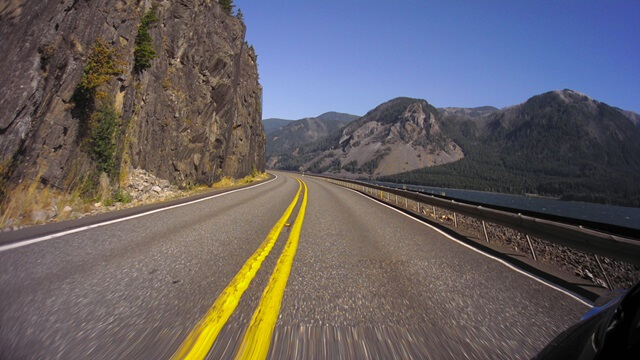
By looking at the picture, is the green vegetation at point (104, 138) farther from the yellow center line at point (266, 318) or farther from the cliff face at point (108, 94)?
the yellow center line at point (266, 318)

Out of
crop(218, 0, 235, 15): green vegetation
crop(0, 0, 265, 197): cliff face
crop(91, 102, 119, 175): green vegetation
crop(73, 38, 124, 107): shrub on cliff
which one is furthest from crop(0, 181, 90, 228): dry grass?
crop(218, 0, 235, 15): green vegetation

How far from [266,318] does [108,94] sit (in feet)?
45.0

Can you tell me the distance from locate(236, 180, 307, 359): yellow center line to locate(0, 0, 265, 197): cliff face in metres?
8.65

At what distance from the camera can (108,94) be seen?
42.2ft

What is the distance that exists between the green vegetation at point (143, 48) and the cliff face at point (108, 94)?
32 cm

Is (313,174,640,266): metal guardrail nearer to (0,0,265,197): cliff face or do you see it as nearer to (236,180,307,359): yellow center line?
(236,180,307,359): yellow center line

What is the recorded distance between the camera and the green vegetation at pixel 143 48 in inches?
652

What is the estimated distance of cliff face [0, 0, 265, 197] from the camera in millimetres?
8922

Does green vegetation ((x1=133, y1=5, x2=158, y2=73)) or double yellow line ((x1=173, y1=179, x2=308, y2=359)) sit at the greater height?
green vegetation ((x1=133, y1=5, x2=158, y2=73))

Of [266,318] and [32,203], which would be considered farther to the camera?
[32,203]

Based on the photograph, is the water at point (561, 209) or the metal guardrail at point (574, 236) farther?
the water at point (561, 209)

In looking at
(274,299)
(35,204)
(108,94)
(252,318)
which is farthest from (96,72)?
(252,318)

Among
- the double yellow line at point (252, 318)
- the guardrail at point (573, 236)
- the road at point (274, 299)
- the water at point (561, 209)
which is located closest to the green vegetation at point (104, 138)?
the road at point (274, 299)

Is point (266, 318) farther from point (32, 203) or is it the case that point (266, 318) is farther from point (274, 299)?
point (32, 203)
